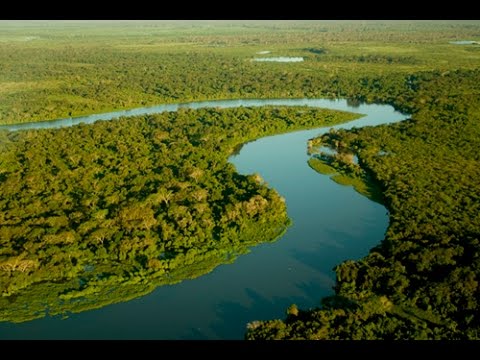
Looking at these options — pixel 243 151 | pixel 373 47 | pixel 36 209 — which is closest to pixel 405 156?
pixel 243 151

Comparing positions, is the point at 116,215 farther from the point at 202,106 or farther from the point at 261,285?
the point at 202,106

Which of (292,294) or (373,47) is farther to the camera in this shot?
(373,47)

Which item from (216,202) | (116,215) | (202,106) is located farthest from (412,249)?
(202,106)

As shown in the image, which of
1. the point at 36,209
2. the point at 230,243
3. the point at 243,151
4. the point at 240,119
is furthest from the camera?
the point at 240,119

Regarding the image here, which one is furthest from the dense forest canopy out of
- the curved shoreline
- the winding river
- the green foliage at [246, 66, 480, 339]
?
the curved shoreline

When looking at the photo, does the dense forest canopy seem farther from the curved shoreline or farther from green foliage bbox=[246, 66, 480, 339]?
the curved shoreline

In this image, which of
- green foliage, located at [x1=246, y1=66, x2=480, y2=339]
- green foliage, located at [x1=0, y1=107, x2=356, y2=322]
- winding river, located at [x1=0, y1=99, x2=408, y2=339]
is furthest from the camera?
green foliage, located at [x1=0, y1=107, x2=356, y2=322]

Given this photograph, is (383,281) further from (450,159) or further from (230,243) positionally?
(450,159)
